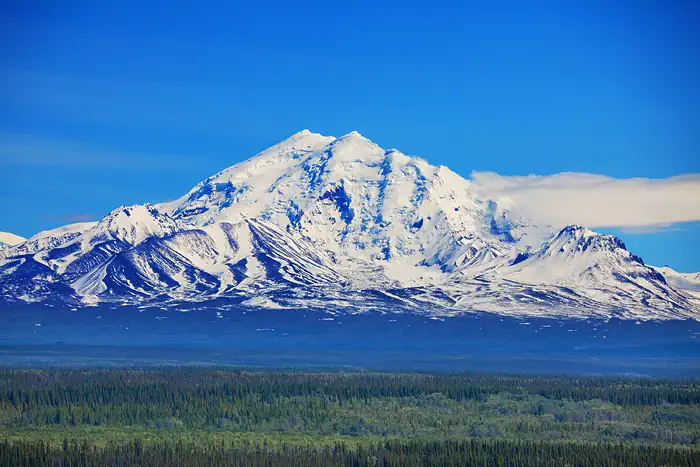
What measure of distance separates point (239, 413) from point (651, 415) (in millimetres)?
64344

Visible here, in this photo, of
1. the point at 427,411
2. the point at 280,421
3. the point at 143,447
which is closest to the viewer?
the point at 143,447

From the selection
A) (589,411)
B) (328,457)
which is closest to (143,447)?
(328,457)

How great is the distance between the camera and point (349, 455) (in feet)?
472

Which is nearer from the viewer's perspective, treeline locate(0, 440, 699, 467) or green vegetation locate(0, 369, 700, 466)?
treeline locate(0, 440, 699, 467)

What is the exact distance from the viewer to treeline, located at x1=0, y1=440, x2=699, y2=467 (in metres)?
136

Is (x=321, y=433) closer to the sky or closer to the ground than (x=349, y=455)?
closer to the sky

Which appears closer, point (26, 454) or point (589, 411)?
point (26, 454)

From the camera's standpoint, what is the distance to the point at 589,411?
19475cm

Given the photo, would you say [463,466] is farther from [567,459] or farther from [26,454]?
[26,454]

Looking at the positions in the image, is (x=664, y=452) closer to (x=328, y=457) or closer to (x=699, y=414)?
(x=328, y=457)

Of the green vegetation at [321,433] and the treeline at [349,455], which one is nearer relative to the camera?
the treeline at [349,455]

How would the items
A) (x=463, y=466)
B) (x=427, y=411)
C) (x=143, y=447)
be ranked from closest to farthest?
(x=463, y=466) → (x=143, y=447) → (x=427, y=411)

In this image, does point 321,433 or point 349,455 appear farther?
point 321,433

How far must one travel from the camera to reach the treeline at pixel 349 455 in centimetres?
13600
